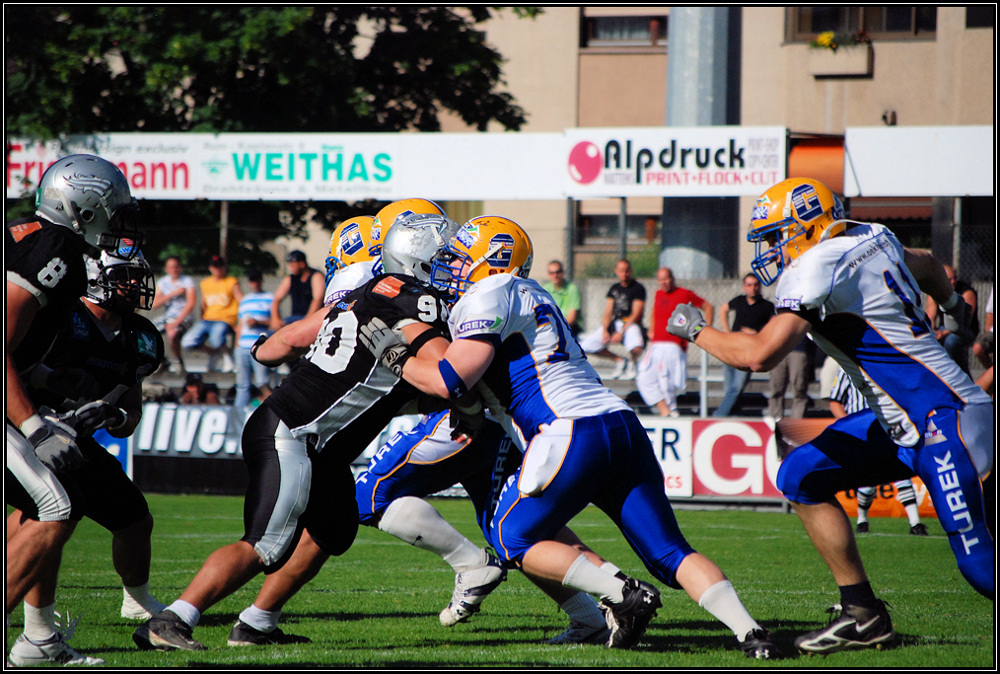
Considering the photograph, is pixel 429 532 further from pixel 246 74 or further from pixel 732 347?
pixel 246 74

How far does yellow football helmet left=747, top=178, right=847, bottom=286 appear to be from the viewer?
16.5 ft

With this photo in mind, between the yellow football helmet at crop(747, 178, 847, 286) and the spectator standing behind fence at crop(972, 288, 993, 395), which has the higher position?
the yellow football helmet at crop(747, 178, 847, 286)

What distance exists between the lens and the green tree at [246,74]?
19641mm

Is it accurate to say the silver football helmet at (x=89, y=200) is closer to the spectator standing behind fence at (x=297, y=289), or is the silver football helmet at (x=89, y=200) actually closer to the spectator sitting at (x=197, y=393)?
the spectator standing behind fence at (x=297, y=289)

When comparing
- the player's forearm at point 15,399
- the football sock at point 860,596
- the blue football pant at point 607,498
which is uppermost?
the player's forearm at point 15,399

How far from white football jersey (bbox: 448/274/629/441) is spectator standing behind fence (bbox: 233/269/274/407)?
8.59 meters

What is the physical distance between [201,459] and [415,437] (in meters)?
7.57

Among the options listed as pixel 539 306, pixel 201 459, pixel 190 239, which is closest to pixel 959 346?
pixel 539 306

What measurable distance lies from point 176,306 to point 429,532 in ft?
32.5

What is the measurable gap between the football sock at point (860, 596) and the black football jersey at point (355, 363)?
87.7 inches

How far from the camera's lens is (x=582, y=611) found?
5266 mm

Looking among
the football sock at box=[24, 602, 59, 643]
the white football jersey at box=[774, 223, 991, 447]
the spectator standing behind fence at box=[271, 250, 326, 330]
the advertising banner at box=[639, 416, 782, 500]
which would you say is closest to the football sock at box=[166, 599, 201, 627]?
the football sock at box=[24, 602, 59, 643]

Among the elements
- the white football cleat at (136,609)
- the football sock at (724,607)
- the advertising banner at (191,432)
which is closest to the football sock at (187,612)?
the white football cleat at (136,609)

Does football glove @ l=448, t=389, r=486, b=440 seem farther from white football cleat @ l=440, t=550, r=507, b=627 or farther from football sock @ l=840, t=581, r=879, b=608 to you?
football sock @ l=840, t=581, r=879, b=608
